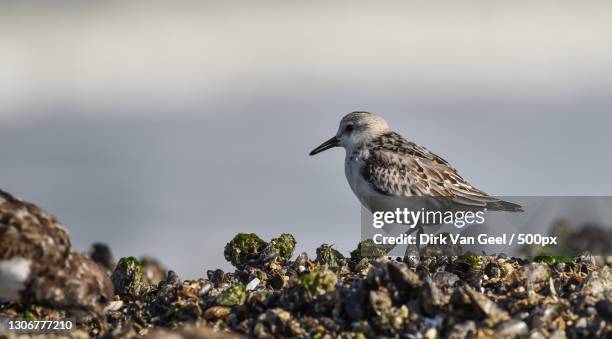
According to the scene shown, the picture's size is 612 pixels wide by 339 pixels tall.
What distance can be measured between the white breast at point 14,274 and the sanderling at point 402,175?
5690mm

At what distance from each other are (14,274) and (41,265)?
300mm

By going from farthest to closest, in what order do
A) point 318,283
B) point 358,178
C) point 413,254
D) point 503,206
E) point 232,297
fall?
point 358,178 < point 503,206 < point 413,254 < point 232,297 < point 318,283

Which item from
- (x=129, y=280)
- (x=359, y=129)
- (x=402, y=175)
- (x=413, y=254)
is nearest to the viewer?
(x=129, y=280)

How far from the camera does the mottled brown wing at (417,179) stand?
44.7ft

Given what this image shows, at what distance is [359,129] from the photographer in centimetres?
1482

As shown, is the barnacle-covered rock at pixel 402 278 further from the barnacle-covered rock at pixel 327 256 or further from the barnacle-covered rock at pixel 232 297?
the barnacle-covered rock at pixel 327 256

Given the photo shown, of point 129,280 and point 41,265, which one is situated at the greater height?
point 129,280

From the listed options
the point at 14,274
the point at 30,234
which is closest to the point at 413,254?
the point at 30,234

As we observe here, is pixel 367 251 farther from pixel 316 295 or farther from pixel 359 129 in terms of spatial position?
pixel 359 129

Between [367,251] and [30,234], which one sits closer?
[30,234]

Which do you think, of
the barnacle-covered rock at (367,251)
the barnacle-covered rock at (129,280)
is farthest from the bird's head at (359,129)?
the barnacle-covered rock at (129,280)

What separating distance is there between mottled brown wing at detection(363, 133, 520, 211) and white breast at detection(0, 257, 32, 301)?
18.8ft

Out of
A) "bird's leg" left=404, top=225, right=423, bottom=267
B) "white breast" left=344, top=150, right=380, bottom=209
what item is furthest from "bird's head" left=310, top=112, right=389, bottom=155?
"bird's leg" left=404, top=225, right=423, bottom=267

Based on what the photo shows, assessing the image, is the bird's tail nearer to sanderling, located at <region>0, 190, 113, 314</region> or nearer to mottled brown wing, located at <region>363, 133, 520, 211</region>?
mottled brown wing, located at <region>363, 133, 520, 211</region>
